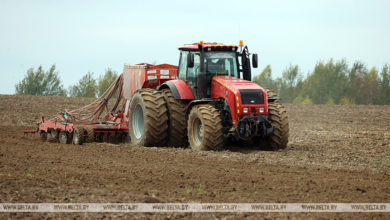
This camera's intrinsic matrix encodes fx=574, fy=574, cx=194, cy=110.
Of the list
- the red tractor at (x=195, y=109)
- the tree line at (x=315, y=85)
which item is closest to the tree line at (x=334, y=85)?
the tree line at (x=315, y=85)

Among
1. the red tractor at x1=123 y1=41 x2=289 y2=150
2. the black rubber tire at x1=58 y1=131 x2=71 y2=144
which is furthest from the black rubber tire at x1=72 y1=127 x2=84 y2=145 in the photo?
the red tractor at x1=123 y1=41 x2=289 y2=150

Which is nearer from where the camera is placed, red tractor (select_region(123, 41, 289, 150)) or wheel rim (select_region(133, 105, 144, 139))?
red tractor (select_region(123, 41, 289, 150))

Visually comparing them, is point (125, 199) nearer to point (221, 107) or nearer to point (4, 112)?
point (221, 107)

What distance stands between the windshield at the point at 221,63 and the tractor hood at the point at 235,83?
30 centimetres

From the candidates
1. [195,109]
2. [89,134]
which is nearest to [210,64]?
[195,109]

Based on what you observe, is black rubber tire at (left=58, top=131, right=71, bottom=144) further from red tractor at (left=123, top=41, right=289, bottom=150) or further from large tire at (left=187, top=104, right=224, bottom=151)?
large tire at (left=187, top=104, right=224, bottom=151)

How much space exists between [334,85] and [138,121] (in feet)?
161

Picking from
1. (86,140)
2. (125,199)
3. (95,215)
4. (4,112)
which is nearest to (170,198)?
(125,199)

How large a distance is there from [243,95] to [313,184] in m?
4.24

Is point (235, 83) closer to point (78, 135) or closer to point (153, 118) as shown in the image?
point (153, 118)

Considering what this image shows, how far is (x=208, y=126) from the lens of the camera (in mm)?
13203

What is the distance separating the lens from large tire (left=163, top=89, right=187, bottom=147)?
1463cm

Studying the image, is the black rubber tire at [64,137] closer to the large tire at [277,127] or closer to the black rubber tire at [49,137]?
the black rubber tire at [49,137]

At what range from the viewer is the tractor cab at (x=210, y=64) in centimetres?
1424
